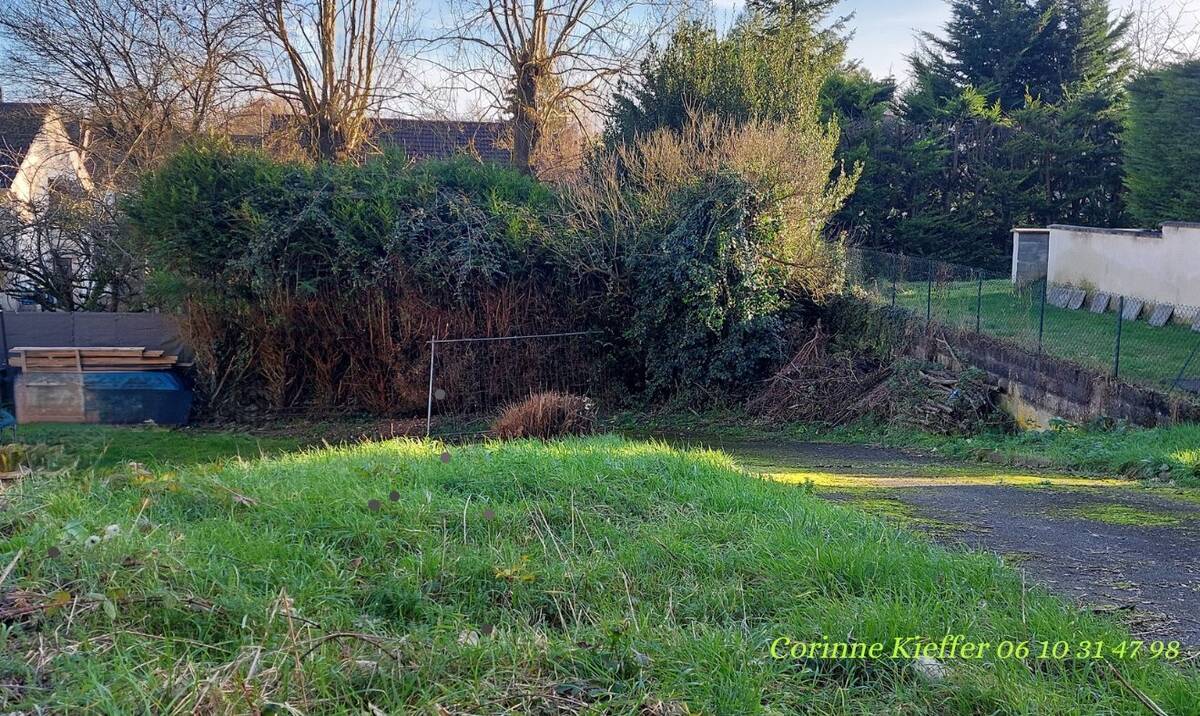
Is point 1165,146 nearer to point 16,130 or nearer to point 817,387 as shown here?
point 817,387

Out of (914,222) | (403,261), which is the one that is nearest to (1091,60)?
(914,222)

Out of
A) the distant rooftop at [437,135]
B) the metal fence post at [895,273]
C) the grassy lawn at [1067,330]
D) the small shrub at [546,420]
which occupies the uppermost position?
the distant rooftop at [437,135]

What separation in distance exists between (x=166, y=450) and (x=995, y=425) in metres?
12.1

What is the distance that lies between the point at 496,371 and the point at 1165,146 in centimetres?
1475

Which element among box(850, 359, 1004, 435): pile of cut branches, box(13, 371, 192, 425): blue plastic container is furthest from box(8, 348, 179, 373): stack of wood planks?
box(850, 359, 1004, 435): pile of cut branches

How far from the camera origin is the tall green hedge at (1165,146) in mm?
17328

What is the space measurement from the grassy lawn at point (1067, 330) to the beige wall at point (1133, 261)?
78 centimetres

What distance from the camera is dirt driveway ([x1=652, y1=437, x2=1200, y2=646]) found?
3.98 meters

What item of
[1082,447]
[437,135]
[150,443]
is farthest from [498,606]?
[437,135]

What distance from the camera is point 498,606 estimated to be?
379 centimetres

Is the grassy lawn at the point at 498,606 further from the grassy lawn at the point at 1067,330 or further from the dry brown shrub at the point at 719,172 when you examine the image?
the dry brown shrub at the point at 719,172

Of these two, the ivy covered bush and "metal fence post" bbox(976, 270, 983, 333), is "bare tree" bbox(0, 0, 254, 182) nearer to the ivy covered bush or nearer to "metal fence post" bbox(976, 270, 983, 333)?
the ivy covered bush

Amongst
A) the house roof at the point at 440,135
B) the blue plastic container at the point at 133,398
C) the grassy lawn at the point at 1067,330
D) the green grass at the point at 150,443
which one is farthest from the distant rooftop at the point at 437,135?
the grassy lawn at the point at 1067,330

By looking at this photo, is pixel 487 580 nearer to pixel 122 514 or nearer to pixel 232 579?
pixel 232 579
